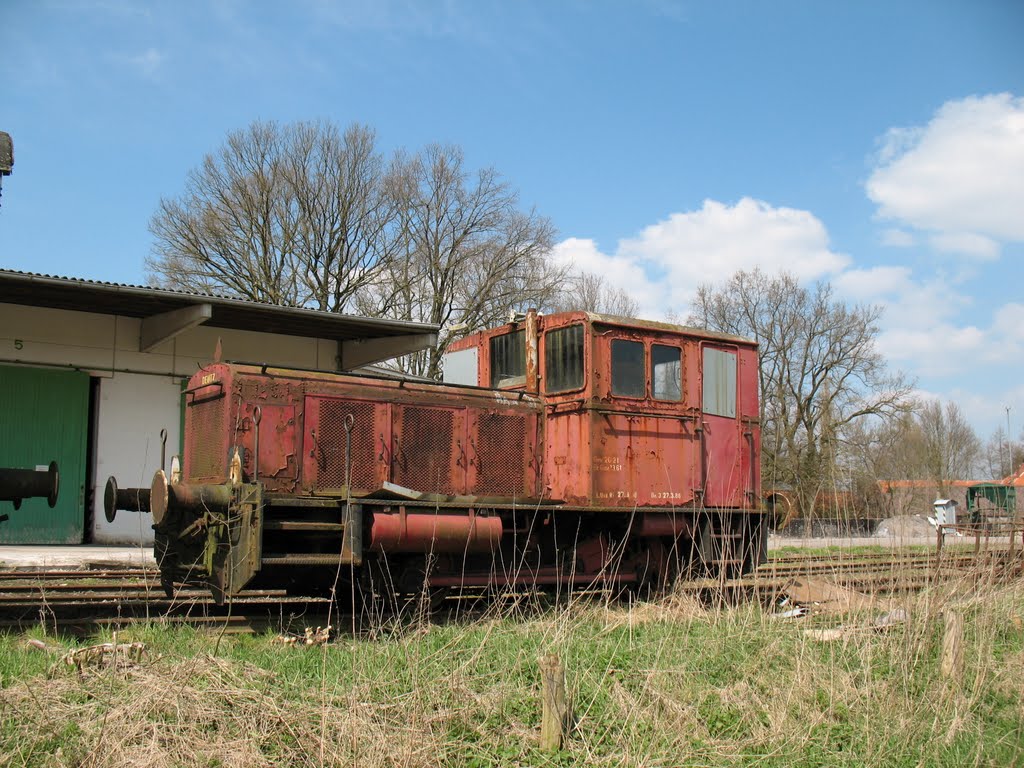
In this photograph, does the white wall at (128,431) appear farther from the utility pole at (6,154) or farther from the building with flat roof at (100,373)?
the utility pole at (6,154)

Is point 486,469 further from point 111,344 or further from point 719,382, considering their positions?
point 111,344

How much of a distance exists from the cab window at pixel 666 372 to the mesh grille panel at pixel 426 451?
2.35 m

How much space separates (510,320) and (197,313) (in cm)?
750

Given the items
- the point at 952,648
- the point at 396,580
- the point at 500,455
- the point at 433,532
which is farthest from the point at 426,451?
→ the point at 952,648

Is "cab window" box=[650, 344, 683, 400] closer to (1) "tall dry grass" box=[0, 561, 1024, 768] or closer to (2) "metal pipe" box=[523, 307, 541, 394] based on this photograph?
(2) "metal pipe" box=[523, 307, 541, 394]

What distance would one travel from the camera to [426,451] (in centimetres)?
895

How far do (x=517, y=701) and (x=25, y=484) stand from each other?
3.64 meters

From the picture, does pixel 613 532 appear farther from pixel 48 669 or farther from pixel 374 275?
pixel 374 275

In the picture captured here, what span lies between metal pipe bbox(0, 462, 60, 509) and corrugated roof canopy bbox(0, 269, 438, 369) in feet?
29.2

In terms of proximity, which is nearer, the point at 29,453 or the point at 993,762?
the point at 993,762

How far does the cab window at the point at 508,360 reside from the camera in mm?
10141

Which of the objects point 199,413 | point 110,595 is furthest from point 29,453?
point 199,413

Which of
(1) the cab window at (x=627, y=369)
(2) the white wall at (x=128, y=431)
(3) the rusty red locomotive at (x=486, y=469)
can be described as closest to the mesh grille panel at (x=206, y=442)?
(3) the rusty red locomotive at (x=486, y=469)

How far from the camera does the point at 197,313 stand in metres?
15.5
